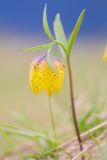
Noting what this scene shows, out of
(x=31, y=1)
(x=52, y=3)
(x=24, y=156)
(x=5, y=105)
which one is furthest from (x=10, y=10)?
(x=24, y=156)

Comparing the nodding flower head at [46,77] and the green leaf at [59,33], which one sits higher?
the green leaf at [59,33]

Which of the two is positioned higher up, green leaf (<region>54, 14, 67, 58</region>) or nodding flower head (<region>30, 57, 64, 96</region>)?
green leaf (<region>54, 14, 67, 58</region>)

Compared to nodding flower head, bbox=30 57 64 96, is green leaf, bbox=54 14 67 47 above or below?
above

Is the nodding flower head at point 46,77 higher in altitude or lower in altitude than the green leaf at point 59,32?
lower

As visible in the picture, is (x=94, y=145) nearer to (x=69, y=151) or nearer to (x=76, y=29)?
(x=69, y=151)

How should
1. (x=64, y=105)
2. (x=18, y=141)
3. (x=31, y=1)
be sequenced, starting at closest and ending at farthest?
(x=18, y=141) → (x=64, y=105) → (x=31, y=1)

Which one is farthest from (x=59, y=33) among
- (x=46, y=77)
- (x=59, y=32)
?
(x=46, y=77)

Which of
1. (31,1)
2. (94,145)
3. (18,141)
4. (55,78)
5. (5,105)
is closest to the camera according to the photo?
(55,78)

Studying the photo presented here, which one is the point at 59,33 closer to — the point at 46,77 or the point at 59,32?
the point at 59,32
